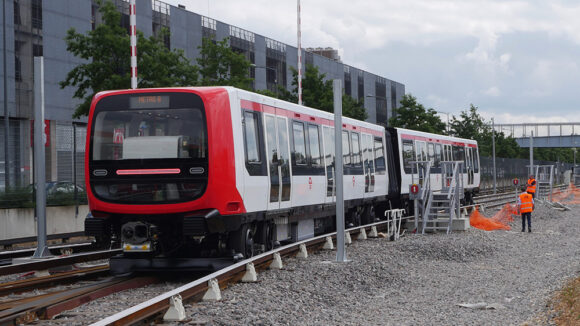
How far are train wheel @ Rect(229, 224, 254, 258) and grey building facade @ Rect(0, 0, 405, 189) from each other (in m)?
7.82

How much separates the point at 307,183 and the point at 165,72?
14726mm

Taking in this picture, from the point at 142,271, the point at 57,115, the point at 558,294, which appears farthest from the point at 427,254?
the point at 57,115

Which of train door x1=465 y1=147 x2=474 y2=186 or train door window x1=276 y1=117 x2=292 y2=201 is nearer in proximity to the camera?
train door window x1=276 y1=117 x2=292 y2=201

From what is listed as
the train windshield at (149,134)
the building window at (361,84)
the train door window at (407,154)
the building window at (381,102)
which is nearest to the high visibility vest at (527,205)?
the train door window at (407,154)

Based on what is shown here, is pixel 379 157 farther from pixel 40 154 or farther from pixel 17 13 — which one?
pixel 17 13

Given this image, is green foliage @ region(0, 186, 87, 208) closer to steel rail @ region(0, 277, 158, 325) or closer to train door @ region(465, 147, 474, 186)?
steel rail @ region(0, 277, 158, 325)

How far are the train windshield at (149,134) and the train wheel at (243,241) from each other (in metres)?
1.74

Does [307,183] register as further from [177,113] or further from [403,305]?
[403,305]

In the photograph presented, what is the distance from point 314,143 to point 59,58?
38.4 m

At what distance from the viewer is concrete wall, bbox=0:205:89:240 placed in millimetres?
22328

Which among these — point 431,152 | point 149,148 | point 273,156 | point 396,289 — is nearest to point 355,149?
point 273,156

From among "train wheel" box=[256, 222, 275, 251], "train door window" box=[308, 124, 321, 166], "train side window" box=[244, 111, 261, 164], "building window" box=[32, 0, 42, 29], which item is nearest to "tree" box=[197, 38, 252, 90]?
"building window" box=[32, 0, 42, 29]

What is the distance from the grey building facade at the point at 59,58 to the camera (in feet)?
76.5

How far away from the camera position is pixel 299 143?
54.1 ft
